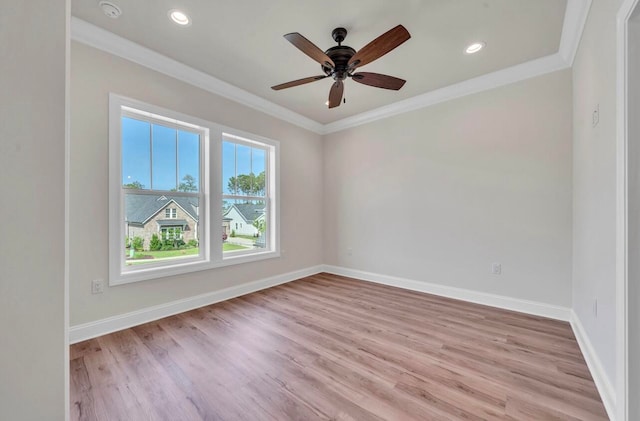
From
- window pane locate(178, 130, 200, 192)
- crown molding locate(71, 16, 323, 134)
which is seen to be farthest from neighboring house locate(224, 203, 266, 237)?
crown molding locate(71, 16, 323, 134)

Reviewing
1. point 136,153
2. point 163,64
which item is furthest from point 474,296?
point 163,64

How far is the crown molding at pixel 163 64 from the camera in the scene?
7.49ft

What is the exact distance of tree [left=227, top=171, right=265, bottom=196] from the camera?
12.0ft

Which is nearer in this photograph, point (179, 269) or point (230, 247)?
point (179, 269)

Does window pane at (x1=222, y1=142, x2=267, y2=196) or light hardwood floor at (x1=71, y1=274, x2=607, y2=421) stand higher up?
window pane at (x1=222, y1=142, x2=267, y2=196)

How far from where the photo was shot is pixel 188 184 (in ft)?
10.2

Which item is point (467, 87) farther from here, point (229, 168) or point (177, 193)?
point (177, 193)

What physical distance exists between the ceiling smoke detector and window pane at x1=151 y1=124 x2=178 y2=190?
1.00 metres

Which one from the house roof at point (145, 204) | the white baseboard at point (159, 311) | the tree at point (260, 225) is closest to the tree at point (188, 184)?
the house roof at point (145, 204)

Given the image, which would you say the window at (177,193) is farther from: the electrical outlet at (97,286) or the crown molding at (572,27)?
the crown molding at (572,27)

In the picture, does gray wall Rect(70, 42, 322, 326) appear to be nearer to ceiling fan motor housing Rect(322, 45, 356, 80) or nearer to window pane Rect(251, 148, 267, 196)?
window pane Rect(251, 148, 267, 196)

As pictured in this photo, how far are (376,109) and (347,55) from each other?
6.04 ft

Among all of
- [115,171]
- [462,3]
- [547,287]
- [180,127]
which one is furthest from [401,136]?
[115,171]
